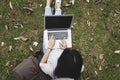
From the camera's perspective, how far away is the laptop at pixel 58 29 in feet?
21.7

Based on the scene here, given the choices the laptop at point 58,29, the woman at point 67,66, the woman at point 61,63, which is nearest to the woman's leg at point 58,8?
the laptop at point 58,29

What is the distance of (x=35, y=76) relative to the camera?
604cm

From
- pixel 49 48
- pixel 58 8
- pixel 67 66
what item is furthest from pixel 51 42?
pixel 67 66

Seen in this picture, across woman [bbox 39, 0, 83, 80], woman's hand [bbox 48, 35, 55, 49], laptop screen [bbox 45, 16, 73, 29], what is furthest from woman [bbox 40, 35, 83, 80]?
laptop screen [bbox 45, 16, 73, 29]

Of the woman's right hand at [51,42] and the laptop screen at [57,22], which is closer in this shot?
the laptop screen at [57,22]

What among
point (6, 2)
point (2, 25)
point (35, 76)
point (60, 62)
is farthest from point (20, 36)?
point (60, 62)

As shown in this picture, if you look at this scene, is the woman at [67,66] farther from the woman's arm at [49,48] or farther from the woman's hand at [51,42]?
the woman's hand at [51,42]

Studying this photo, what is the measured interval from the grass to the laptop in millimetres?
673

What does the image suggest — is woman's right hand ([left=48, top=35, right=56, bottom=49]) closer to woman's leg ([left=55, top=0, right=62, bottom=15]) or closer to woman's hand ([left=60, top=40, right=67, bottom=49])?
woman's hand ([left=60, top=40, right=67, bottom=49])

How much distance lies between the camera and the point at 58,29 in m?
6.95

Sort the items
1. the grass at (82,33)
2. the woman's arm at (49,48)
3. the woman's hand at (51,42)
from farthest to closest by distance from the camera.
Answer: the grass at (82,33), the woman's hand at (51,42), the woman's arm at (49,48)

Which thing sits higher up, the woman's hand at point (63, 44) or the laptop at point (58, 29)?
the laptop at point (58, 29)

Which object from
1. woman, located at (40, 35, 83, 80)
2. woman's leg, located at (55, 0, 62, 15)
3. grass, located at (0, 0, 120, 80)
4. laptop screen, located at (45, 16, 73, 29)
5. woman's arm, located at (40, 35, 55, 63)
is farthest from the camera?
woman's leg, located at (55, 0, 62, 15)

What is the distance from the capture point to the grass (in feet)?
24.1
